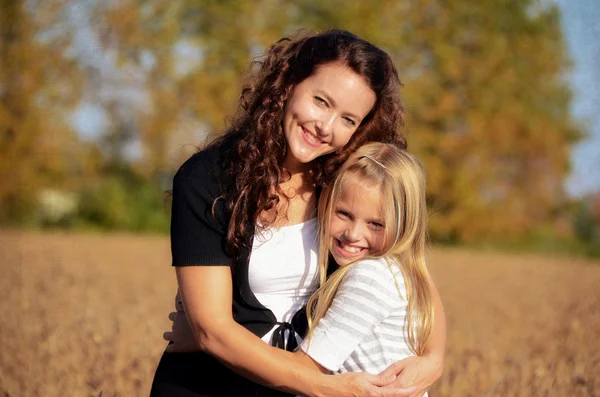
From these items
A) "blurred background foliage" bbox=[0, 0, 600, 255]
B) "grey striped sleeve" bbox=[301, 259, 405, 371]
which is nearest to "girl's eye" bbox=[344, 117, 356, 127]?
"grey striped sleeve" bbox=[301, 259, 405, 371]

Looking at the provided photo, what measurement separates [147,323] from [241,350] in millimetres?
4738

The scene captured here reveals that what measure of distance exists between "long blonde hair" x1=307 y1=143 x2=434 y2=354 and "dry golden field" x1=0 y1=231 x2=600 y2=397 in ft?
6.81

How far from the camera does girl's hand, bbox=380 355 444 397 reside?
2.59 meters

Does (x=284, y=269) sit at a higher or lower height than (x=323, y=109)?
lower

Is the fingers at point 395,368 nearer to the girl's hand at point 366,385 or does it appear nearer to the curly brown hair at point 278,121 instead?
the girl's hand at point 366,385

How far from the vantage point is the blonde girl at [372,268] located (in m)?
2.54

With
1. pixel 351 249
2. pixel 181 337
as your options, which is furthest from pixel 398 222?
pixel 181 337

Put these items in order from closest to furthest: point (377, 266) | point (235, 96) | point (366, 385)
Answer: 1. point (366, 385)
2. point (377, 266)
3. point (235, 96)

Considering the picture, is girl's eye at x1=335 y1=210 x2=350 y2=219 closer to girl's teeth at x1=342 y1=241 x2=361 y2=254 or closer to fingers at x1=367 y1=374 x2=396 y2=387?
girl's teeth at x1=342 y1=241 x2=361 y2=254

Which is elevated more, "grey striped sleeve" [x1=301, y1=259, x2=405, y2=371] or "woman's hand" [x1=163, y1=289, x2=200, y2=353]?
"grey striped sleeve" [x1=301, y1=259, x2=405, y2=371]

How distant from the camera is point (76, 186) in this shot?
19078 mm

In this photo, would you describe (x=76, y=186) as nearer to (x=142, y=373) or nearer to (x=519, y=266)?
(x=519, y=266)

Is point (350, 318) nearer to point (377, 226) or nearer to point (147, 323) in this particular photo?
point (377, 226)

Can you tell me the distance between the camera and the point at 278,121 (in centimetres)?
285
